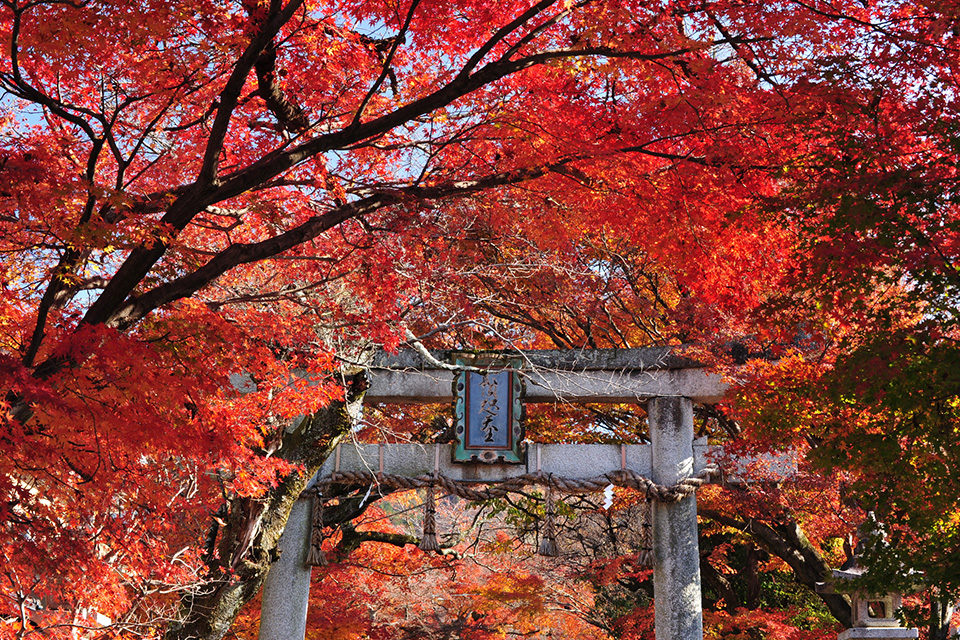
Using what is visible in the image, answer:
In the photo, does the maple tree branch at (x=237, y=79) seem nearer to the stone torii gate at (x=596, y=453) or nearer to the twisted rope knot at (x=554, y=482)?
the stone torii gate at (x=596, y=453)

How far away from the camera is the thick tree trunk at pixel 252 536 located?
28.5 ft

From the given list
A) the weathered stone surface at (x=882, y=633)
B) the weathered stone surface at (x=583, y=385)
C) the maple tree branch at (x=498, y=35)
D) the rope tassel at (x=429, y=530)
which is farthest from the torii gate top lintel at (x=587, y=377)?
the maple tree branch at (x=498, y=35)

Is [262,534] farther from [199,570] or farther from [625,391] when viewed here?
[625,391]

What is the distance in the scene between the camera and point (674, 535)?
11.4 metres

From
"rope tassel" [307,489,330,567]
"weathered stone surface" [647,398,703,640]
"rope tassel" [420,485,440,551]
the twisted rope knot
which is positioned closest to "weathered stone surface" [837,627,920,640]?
"weathered stone surface" [647,398,703,640]

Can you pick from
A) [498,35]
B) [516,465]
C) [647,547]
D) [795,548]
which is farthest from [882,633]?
[498,35]

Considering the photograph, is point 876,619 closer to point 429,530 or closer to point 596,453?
point 596,453

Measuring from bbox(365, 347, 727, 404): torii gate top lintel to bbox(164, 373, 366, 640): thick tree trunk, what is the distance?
167cm

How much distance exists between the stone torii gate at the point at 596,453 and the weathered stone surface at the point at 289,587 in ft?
0.04

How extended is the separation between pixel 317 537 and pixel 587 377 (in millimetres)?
4307

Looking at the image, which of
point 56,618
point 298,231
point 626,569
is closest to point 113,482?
point 56,618

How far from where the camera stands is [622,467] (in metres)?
11.7

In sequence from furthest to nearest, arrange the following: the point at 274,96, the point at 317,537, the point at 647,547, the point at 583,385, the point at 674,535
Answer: the point at 583,385 < the point at 647,547 < the point at 674,535 < the point at 317,537 < the point at 274,96

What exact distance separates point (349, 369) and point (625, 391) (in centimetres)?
411
